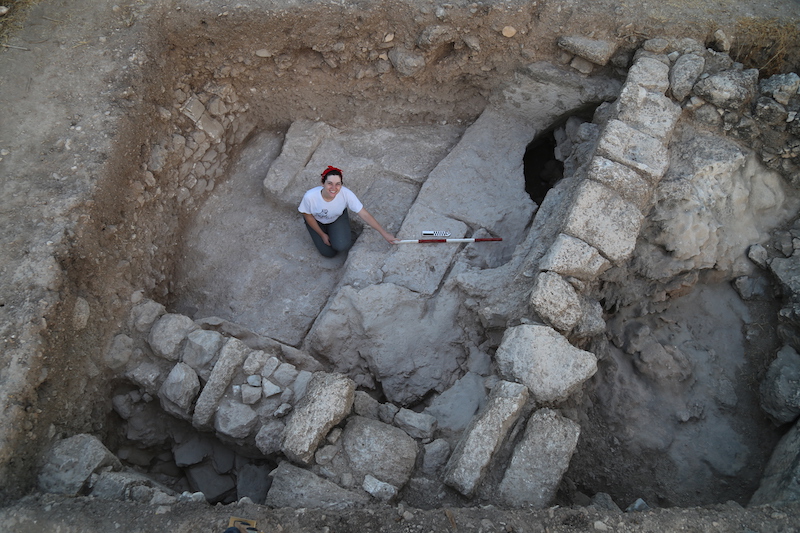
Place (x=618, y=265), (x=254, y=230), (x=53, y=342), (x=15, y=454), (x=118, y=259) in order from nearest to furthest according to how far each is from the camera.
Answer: (x=15, y=454)
(x=53, y=342)
(x=618, y=265)
(x=118, y=259)
(x=254, y=230)

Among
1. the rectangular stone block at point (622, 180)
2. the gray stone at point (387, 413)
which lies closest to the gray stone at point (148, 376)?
the gray stone at point (387, 413)

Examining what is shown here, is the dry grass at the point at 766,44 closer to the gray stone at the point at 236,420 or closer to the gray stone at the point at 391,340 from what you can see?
the gray stone at the point at 391,340

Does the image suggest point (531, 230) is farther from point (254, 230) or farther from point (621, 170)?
point (254, 230)

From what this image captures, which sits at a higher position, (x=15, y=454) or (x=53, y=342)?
(x=53, y=342)

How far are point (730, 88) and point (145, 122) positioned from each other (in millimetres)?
4413

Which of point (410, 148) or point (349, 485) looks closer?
point (349, 485)

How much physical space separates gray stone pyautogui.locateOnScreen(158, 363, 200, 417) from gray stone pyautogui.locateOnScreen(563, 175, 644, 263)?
266cm

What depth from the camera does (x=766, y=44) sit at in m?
4.81

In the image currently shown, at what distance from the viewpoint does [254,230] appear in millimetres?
5391

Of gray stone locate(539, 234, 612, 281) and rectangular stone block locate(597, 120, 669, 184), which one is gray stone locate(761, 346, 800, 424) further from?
rectangular stone block locate(597, 120, 669, 184)

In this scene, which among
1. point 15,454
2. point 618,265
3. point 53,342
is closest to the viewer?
point 15,454

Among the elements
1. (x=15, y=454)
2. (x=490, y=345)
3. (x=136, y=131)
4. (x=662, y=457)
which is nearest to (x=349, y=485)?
(x=490, y=345)

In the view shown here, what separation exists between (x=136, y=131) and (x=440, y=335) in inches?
109

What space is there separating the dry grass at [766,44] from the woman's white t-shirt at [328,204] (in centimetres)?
324
